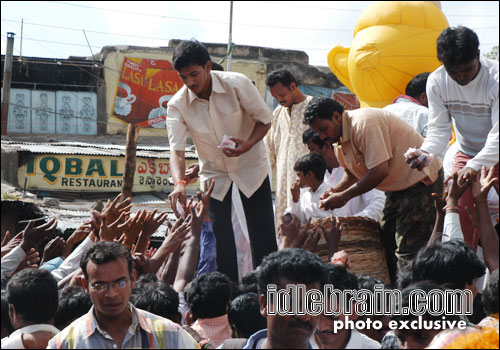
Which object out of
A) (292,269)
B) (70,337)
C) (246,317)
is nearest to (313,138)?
(246,317)

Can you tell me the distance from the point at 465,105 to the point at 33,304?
2468 millimetres

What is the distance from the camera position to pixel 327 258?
15.2 ft

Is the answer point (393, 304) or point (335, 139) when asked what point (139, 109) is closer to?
point (335, 139)

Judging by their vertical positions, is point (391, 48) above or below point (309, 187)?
above

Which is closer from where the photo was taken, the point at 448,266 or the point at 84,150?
the point at 448,266

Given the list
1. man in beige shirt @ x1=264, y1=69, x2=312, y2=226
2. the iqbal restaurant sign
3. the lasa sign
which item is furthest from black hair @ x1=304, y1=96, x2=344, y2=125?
the iqbal restaurant sign

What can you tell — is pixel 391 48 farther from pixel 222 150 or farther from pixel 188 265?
pixel 188 265

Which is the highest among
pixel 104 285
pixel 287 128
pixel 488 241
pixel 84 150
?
pixel 84 150

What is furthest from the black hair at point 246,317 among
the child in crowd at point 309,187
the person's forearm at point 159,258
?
the child in crowd at point 309,187

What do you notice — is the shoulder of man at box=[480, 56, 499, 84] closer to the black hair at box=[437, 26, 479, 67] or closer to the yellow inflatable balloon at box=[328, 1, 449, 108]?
the black hair at box=[437, 26, 479, 67]

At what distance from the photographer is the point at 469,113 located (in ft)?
12.8

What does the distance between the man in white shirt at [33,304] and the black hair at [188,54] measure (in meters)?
1.89

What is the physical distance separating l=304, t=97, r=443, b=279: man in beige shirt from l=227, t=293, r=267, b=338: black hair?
1.41m

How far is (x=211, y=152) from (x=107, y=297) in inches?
90.0
